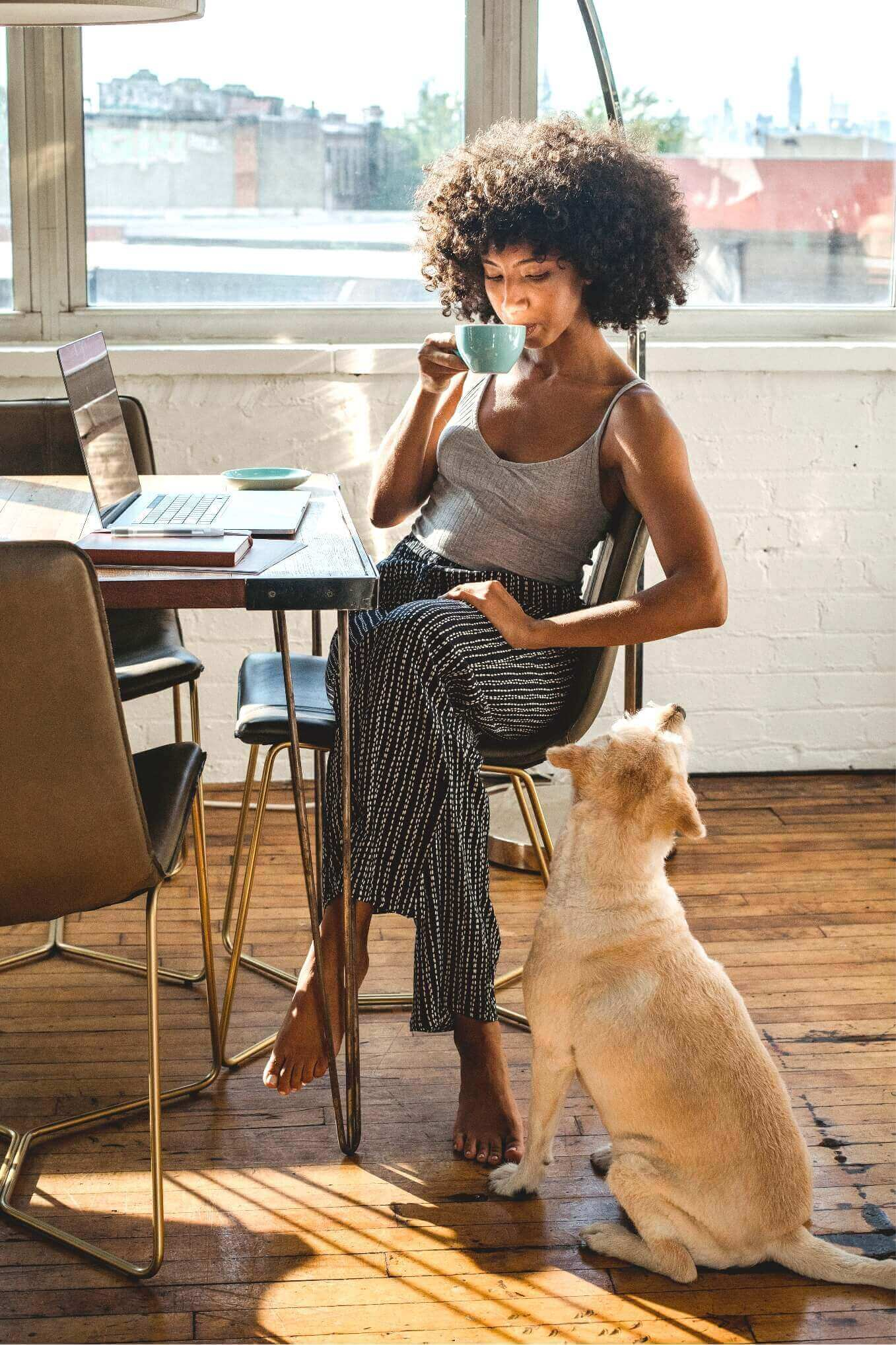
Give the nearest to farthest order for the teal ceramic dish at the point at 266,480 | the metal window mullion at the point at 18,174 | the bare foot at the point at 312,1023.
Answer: the bare foot at the point at 312,1023 → the teal ceramic dish at the point at 266,480 → the metal window mullion at the point at 18,174

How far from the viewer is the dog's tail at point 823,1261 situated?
5.07 feet

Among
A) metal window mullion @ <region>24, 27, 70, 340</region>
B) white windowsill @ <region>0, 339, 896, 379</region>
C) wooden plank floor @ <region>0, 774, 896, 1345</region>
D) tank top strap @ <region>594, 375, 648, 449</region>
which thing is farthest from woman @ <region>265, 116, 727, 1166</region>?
metal window mullion @ <region>24, 27, 70, 340</region>

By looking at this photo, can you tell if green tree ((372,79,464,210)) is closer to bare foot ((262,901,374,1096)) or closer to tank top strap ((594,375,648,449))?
tank top strap ((594,375,648,449))

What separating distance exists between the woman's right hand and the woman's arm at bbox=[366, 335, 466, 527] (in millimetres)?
47

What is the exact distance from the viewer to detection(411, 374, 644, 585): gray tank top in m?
2.06

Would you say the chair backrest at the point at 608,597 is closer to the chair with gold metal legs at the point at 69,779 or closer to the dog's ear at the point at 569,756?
the dog's ear at the point at 569,756

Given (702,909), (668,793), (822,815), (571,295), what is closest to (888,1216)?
(668,793)

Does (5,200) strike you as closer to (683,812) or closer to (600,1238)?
(683,812)

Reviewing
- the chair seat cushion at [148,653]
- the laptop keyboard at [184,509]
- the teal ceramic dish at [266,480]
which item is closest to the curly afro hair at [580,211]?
the teal ceramic dish at [266,480]

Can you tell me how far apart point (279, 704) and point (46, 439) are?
0.79m

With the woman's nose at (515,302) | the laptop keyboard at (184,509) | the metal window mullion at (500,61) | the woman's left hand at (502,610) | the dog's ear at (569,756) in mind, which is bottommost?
the dog's ear at (569,756)

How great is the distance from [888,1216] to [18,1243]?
1.05 meters

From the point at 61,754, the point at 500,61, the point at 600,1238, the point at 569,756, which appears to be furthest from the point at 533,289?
the point at 500,61

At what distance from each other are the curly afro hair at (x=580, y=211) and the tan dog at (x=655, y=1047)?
2.49 ft
